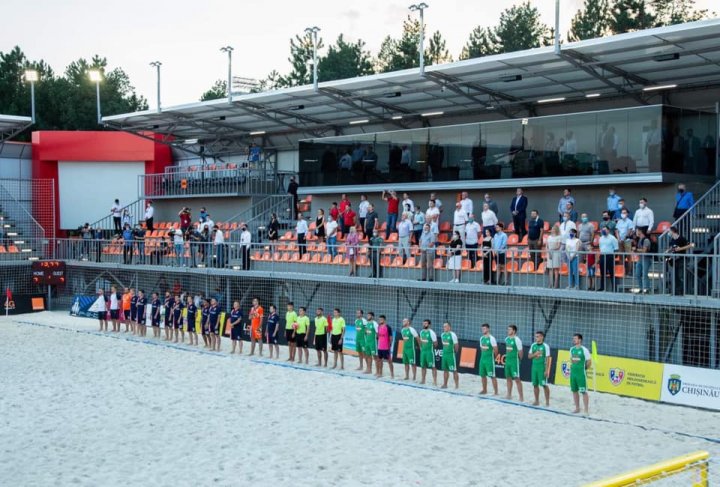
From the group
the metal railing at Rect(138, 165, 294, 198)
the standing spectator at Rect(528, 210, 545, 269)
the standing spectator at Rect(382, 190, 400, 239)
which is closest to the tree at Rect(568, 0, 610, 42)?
the metal railing at Rect(138, 165, 294, 198)

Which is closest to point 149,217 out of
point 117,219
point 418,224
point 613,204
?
point 117,219

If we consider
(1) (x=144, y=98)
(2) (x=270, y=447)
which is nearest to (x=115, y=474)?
(2) (x=270, y=447)

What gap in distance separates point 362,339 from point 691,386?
26.3 ft

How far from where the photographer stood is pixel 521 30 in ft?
221

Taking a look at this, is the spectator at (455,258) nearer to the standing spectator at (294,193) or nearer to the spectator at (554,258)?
the spectator at (554,258)

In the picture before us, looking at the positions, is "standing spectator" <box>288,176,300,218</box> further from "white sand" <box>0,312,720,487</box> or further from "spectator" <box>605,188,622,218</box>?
"spectator" <box>605,188,622,218</box>

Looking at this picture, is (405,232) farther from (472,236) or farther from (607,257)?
(607,257)

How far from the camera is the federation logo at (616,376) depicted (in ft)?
59.5

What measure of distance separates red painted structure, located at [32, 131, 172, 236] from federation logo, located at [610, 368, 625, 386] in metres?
28.3

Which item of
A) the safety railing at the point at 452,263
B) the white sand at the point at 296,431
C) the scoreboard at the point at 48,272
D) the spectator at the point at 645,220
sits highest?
the spectator at the point at 645,220

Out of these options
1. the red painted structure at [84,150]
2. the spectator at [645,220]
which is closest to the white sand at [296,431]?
the spectator at [645,220]

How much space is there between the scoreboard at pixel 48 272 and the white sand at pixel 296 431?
11.7 m

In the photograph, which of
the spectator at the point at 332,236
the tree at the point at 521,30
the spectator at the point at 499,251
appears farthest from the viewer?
the tree at the point at 521,30

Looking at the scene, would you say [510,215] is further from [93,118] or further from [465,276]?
[93,118]
